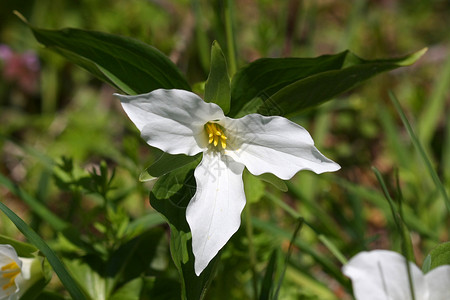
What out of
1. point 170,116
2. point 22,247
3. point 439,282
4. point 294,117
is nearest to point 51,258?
point 22,247

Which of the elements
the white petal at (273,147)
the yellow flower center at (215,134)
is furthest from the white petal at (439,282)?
the yellow flower center at (215,134)

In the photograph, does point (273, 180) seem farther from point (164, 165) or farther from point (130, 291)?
point (130, 291)

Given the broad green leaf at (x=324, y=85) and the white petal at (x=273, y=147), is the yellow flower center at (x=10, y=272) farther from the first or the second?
Result: the broad green leaf at (x=324, y=85)

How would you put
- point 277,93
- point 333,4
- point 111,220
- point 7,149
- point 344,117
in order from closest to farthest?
point 277,93
point 111,220
point 7,149
point 344,117
point 333,4

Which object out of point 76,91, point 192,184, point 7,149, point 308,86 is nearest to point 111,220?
point 192,184

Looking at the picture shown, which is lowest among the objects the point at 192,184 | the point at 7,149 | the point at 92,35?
the point at 7,149

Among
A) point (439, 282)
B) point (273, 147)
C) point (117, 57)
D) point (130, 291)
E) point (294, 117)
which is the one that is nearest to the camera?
point (439, 282)

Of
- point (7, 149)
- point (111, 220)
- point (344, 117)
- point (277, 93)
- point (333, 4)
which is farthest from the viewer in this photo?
point (333, 4)

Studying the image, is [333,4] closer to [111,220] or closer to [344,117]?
[344,117]
